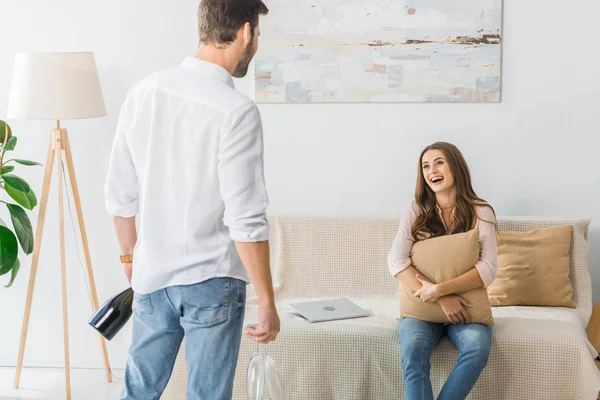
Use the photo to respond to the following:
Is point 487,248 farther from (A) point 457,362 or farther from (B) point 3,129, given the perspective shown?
(B) point 3,129

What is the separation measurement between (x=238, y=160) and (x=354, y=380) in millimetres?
1398

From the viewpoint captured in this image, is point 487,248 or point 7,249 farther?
point 7,249

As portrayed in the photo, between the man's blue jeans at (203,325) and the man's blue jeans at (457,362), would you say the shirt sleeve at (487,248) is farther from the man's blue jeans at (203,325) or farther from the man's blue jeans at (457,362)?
the man's blue jeans at (203,325)

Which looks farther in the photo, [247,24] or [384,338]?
[384,338]

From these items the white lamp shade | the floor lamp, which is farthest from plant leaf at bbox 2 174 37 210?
the white lamp shade

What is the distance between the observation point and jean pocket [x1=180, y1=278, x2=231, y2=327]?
5.90 ft

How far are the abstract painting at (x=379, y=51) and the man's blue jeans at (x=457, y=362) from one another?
1.15 metres

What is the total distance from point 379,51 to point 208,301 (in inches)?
78.6

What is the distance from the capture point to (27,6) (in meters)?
3.68

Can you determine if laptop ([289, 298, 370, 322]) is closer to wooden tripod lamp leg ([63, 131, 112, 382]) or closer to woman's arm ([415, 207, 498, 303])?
woman's arm ([415, 207, 498, 303])

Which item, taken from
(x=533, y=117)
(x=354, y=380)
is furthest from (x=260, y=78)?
(x=354, y=380)

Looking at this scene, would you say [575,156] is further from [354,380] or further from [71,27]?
[71,27]

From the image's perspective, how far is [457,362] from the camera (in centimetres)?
265

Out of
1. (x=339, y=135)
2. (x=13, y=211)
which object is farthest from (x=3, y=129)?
(x=339, y=135)
